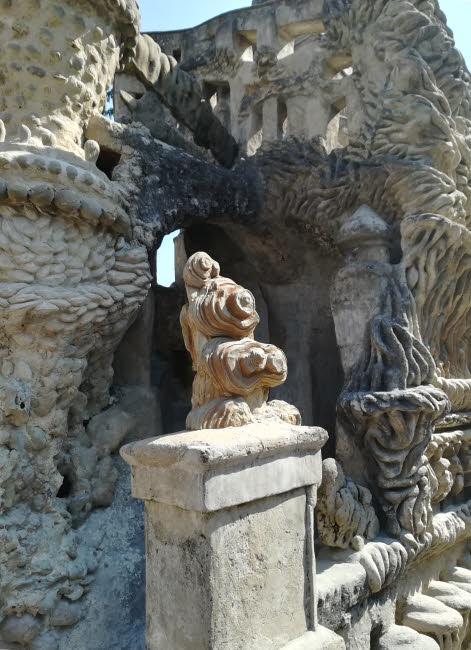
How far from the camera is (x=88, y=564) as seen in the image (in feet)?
13.1

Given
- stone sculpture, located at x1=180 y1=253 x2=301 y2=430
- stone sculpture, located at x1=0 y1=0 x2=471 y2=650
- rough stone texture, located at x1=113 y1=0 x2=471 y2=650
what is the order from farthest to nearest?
rough stone texture, located at x1=113 y1=0 x2=471 y2=650 < stone sculpture, located at x1=0 y1=0 x2=471 y2=650 < stone sculpture, located at x1=180 y1=253 x2=301 y2=430

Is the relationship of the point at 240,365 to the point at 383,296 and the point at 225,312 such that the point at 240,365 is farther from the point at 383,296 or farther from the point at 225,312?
the point at 383,296

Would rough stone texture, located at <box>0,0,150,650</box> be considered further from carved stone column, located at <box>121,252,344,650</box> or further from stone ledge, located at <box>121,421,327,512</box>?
stone ledge, located at <box>121,421,327,512</box>

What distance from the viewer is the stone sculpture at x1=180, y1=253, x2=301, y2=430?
279 centimetres

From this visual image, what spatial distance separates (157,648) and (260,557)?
587 mm

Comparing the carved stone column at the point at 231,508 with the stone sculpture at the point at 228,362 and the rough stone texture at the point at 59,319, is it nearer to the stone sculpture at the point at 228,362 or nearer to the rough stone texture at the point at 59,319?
the stone sculpture at the point at 228,362

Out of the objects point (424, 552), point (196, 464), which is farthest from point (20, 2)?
point (424, 552)

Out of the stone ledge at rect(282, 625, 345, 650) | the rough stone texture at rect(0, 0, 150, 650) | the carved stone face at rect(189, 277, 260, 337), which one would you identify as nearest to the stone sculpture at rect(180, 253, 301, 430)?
the carved stone face at rect(189, 277, 260, 337)

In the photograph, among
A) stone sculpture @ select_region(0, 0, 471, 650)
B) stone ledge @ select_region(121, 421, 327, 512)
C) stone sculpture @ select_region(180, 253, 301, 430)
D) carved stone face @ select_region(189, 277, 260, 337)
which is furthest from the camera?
stone sculpture @ select_region(0, 0, 471, 650)

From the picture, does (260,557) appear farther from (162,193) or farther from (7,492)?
(162,193)

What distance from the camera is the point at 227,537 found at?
2.32 m

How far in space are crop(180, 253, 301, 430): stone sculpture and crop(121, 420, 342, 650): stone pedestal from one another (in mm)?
221

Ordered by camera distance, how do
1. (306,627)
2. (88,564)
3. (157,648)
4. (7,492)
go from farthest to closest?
(88,564) → (7,492) → (306,627) → (157,648)

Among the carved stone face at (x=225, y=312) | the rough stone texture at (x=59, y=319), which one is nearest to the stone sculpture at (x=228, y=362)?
the carved stone face at (x=225, y=312)
